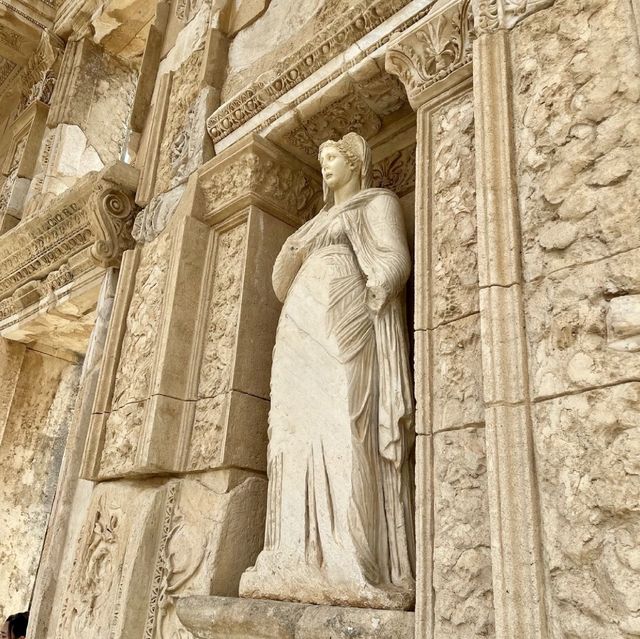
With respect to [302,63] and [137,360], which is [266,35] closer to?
[302,63]

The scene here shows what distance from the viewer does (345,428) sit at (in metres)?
2.51

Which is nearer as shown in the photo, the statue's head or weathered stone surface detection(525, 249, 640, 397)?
weathered stone surface detection(525, 249, 640, 397)

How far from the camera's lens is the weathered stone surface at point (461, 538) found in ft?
5.69

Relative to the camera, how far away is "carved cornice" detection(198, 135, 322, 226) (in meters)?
3.62

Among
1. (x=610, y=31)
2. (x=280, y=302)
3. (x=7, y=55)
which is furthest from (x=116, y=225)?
(x=7, y=55)

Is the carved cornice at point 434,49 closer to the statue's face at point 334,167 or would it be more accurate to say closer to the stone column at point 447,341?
the stone column at point 447,341

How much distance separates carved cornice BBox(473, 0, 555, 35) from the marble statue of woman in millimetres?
883

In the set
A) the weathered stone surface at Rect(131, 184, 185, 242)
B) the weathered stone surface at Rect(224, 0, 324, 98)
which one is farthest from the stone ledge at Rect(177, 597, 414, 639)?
the weathered stone surface at Rect(224, 0, 324, 98)

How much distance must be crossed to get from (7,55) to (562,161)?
7895mm

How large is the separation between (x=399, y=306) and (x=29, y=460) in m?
4.44

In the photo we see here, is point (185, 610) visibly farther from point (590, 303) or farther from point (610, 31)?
point (610, 31)

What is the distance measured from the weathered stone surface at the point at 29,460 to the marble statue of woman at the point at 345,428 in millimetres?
3911

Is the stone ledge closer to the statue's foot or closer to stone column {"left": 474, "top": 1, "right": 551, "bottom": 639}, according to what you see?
the statue's foot

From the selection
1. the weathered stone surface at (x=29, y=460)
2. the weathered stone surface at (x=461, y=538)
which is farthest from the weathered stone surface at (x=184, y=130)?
the weathered stone surface at (x=29, y=460)
